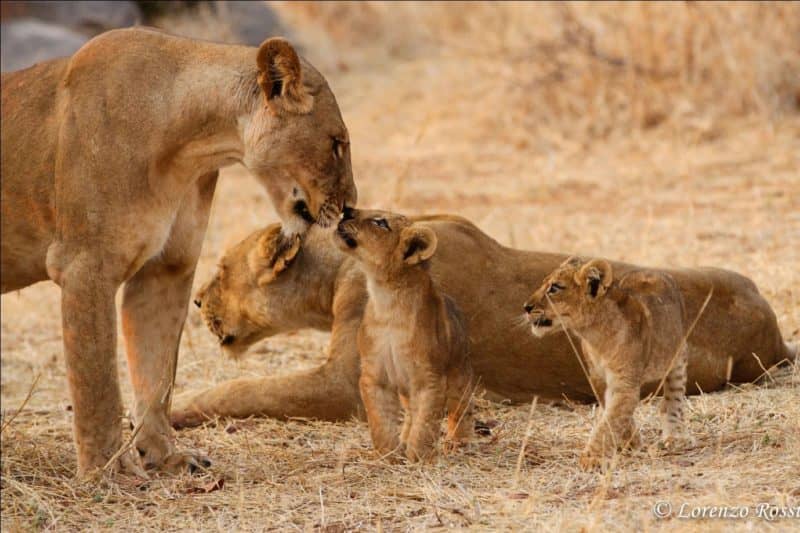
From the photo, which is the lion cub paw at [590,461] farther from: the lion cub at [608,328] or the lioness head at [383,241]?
the lioness head at [383,241]

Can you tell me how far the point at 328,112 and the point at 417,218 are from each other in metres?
1.37

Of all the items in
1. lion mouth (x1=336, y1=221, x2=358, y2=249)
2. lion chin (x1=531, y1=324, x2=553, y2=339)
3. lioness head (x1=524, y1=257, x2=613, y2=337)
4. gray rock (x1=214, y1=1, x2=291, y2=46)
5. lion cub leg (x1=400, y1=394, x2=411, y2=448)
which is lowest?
gray rock (x1=214, y1=1, x2=291, y2=46)

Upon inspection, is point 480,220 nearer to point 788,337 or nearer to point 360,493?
point 788,337

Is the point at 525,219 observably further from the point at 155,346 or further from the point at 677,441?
the point at 677,441

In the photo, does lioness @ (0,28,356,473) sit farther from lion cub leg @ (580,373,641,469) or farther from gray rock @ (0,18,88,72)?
gray rock @ (0,18,88,72)

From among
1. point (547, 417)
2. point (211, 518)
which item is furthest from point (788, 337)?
point (211, 518)

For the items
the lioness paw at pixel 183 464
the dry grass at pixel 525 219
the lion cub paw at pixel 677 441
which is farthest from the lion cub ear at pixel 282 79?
the lion cub paw at pixel 677 441

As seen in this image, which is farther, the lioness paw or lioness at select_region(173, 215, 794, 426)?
lioness at select_region(173, 215, 794, 426)

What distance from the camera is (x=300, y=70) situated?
4934mm

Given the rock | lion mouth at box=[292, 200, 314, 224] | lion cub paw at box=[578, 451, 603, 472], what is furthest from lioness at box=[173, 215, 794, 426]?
the rock

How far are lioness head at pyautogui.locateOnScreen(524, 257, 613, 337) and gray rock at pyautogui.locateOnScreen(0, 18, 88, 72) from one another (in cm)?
1014

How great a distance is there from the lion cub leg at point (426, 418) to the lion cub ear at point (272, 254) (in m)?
1.15

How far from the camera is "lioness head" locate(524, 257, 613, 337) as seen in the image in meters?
4.82

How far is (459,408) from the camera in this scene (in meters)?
5.26
